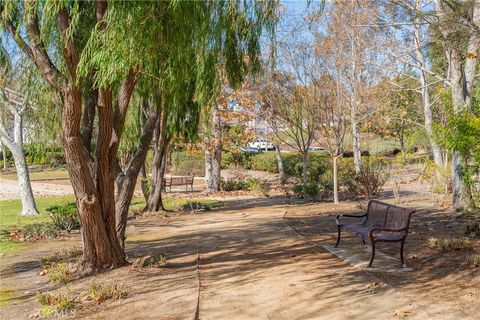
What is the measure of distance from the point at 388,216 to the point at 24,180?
12804mm

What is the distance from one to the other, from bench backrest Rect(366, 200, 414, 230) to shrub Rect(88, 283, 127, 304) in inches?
175

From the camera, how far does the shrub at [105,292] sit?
6.55 metres

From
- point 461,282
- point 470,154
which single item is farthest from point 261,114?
point 461,282

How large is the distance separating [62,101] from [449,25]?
767 centimetres

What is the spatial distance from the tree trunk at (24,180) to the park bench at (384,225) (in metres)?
11.8

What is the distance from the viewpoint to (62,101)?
759cm

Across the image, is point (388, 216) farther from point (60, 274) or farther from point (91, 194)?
point (60, 274)

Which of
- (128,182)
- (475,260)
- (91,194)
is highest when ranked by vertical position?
(128,182)

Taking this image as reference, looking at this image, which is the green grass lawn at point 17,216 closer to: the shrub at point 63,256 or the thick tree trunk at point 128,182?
the shrub at point 63,256

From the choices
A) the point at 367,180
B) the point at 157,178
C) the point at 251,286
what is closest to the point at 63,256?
the point at 251,286

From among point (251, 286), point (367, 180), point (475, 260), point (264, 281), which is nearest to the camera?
point (251, 286)

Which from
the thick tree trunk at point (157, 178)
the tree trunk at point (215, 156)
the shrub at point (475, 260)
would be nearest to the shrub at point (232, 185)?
the tree trunk at point (215, 156)

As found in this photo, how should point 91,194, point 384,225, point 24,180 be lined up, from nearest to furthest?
point 91,194 < point 384,225 < point 24,180

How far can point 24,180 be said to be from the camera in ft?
55.3
